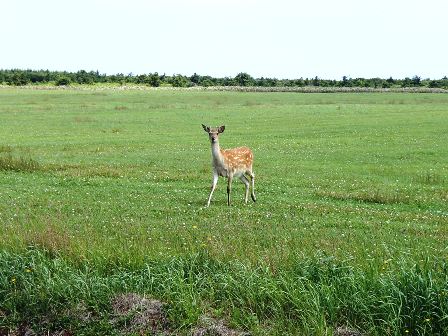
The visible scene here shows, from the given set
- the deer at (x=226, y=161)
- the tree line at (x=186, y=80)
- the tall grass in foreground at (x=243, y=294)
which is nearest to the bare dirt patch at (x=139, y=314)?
the tall grass in foreground at (x=243, y=294)

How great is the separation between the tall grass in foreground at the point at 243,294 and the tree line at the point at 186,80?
404ft

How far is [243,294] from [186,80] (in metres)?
136

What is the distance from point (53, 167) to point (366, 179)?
12481 mm

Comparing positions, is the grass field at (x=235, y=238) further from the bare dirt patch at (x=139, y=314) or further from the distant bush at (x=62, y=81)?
the distant bush at (x=62, y=81)

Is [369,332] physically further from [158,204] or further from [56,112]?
[56,112]

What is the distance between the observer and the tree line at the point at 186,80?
13362 cm

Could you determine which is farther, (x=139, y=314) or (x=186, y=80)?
(x=186, y=80)

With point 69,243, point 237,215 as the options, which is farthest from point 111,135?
point 69,243

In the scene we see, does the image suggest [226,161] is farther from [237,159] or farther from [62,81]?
[62,81]

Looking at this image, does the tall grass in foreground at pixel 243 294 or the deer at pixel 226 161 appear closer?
the tall grass in foreground at pixel 243 294

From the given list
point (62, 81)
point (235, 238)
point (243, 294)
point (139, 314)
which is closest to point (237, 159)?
point (235, 238)

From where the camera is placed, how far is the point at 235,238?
13.4m

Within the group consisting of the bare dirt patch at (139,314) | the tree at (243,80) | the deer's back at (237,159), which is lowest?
the tree at (243,80)

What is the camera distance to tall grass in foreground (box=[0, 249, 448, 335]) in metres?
9.60
